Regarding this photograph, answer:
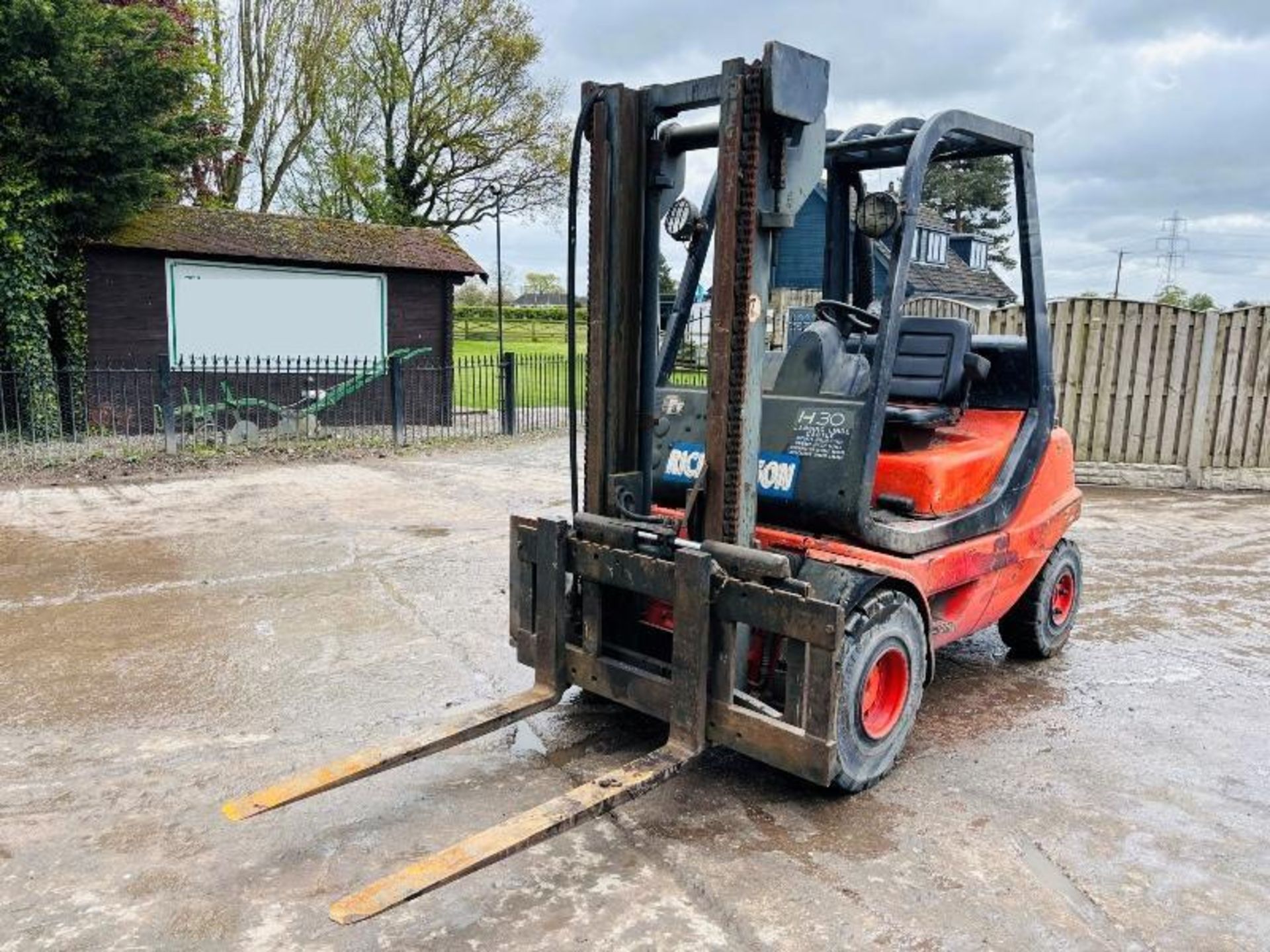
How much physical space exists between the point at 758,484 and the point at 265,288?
13.9 meters

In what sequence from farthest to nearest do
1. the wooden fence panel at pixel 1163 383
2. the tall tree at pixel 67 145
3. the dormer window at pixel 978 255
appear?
the dormer window at pixel 978 255
the tall tree at pixel 67 145
the wooden fence panel at pixel 1163 383

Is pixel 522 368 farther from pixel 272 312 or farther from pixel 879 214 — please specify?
pixel 879 214

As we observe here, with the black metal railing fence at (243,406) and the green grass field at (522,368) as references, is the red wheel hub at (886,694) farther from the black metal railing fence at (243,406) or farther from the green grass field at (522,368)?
the black metal railing fence at (243,406)

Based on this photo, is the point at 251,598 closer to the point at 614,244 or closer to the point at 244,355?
the point at 614,244

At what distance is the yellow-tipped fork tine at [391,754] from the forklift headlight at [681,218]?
77.3 inches

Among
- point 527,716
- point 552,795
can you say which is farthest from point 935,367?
point 552,795

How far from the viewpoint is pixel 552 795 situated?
3891 mm

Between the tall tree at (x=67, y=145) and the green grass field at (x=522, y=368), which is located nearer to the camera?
the tall tree at (x=67, y=145)

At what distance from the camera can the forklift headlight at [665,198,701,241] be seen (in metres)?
3.88

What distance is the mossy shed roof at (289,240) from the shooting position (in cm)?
1516

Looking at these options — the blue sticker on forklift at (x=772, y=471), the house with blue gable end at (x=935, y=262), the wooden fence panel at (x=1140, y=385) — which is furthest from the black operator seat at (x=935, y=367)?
the house with blue gable end at (x=935, y=262)

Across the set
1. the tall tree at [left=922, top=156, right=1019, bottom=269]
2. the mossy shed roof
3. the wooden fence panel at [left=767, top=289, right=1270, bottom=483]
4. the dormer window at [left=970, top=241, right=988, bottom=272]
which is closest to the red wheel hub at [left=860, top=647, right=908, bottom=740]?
the wooden fence panel at [left=767, top=289, right=1270, bottom=483]

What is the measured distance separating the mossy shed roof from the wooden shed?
0.02 meters

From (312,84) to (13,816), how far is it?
25863mm
